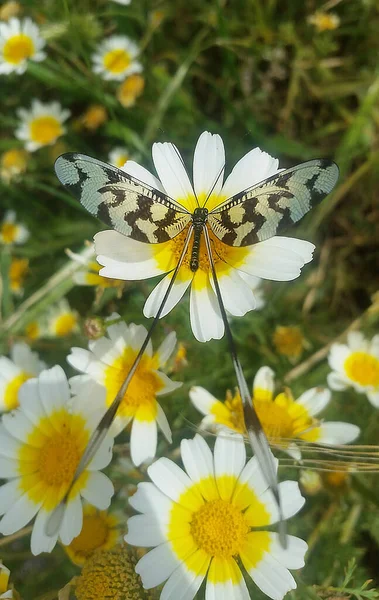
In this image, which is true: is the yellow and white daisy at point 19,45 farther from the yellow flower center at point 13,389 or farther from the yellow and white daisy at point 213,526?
the yellow and white daisy at point 213,526

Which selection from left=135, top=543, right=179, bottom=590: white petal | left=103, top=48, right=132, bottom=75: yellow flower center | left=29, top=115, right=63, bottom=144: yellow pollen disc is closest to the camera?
left=135, top=543, right=179, bottom=590: white petal

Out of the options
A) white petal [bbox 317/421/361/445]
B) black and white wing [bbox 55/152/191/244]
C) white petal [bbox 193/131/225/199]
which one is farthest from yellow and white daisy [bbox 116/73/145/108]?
white petal [bbox 317/421/361/445]

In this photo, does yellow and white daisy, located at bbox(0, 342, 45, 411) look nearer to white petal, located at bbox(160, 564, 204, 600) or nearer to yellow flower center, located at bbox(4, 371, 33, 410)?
yellow flower center, located at bbox(4, 371, 33, 410)

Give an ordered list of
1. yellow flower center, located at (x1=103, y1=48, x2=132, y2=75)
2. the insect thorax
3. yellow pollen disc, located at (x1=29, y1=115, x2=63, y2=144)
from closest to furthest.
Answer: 1. the insect thorax
2. yellow flower center, located at (x1=103, y1=48, x2=132, y2=75)
3. yellow pollen disc, located at (x1=29, y1=115, x2=63, y2=144)

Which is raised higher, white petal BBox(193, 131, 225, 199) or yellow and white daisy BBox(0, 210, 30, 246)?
yellow and white daisy BBox(0, 210, 30, 246)

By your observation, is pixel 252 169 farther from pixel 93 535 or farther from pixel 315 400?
pixel 93 535

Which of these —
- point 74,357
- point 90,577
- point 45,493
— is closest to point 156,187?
point 74,357

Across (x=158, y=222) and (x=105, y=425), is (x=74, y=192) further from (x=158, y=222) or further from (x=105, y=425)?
(x=105, y=425)
